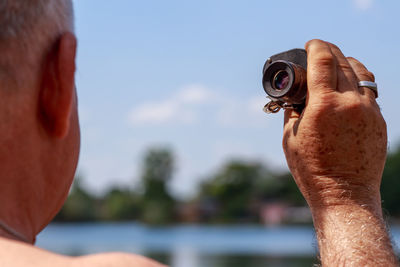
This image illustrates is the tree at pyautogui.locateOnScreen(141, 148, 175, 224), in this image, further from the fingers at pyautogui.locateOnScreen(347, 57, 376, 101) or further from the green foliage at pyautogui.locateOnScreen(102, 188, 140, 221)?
the fingers at pyautogui.locateOnScreen(347, 57, 376, 101)

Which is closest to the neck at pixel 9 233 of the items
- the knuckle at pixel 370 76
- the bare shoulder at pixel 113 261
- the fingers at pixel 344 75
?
the bare shoulder at pixel 113 261

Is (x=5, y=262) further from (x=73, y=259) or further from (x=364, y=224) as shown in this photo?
(x=364, y=224)

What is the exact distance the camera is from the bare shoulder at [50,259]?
0.89 metres

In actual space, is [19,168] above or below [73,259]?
above

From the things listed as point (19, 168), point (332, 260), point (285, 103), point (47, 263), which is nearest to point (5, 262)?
point (47, 263)

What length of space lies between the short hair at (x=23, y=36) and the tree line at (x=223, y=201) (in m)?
62.1

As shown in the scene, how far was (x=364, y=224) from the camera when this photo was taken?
5.25 feet

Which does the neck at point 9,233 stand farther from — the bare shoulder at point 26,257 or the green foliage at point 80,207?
the green foliage at point 80,207

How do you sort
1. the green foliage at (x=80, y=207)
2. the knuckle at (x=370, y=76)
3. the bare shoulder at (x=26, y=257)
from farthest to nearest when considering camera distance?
the green foliage at (x=80, y=207)
the knuckle at (x=370, y=76)
the bare shoulder at (x=26, y=257)

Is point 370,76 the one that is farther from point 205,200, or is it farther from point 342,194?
point 205,200

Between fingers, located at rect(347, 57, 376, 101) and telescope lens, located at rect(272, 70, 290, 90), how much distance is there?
0.21m

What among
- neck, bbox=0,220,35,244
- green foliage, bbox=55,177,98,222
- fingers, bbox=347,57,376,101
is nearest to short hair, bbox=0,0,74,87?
neck, bbox=0,220,35,244

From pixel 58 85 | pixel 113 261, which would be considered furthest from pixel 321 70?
pixel 113 261

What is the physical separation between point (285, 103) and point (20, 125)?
3.45ft
